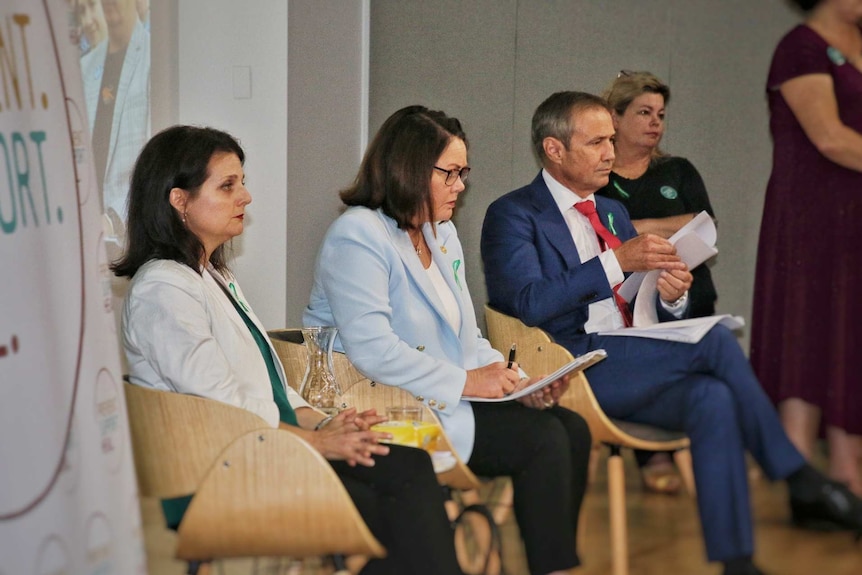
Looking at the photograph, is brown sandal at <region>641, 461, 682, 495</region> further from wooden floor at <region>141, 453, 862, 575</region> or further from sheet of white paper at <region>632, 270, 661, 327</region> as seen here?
sheet of white paper at <region>632, 270, 661, 327</region>

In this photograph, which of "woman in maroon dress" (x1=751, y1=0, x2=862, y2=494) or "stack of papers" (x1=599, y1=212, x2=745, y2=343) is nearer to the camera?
"woman in maroon dress" (x1=751, y1=0, x2=862, y2=494)

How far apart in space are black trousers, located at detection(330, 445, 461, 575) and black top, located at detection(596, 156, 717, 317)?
118 cm

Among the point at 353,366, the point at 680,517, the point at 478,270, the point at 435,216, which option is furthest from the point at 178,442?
the point at 478,270

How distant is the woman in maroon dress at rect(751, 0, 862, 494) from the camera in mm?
2352

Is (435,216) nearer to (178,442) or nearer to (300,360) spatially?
(300,360)

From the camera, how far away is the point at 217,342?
219cm

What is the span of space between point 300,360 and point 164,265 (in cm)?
61

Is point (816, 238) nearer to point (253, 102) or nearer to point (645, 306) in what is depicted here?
point (645, 306)

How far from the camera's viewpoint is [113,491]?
179 cm

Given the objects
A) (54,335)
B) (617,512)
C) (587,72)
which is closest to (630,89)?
(587,72)

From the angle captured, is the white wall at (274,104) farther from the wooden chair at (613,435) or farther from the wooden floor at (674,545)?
the wooden floor at (674,545)

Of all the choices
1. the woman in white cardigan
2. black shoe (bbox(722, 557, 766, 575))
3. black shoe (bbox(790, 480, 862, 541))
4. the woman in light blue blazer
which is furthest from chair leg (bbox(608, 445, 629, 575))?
the woman in white cardigan

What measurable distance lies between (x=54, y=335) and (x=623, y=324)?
69.3 inches

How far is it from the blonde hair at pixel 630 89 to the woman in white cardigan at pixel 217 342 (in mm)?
1350
